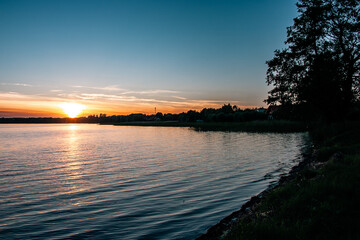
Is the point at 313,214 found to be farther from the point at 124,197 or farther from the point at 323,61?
the point at 323,61

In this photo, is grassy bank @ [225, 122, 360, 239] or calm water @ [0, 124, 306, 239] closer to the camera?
grassy bank @ [225, 122, 360, 239]

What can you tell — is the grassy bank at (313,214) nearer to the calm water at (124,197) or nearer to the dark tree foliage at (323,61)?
the calm water at (124,197)

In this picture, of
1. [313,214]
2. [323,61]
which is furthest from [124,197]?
[323,61]

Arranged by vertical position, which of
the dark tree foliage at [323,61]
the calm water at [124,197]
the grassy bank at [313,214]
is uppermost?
the dark tree foliage at [323,61]

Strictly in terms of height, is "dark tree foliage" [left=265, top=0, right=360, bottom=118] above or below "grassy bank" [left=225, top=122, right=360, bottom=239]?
above

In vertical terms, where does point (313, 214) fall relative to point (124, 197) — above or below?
above

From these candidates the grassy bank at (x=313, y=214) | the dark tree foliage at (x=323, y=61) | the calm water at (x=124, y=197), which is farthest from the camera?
the dark tree foliage at (x=323, y=61)

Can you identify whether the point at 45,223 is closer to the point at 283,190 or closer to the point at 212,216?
the point at 212,216

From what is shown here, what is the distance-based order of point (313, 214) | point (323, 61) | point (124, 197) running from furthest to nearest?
point (323, 61) < point (124, 197) < point (313, 214)

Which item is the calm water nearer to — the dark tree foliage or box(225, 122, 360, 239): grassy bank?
box(225, 122, 360, 239): grassy bank

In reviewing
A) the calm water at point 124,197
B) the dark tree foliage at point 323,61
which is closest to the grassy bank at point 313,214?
the calm water at point 124,197

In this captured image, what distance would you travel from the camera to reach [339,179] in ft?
29.9

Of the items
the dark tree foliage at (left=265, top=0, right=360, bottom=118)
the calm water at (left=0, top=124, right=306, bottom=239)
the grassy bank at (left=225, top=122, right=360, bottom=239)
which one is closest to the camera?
the grassy bank at (left=225, top=122, right=360, bottom=239)

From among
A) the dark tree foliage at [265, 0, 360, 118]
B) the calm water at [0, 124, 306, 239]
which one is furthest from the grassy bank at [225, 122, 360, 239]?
the dark tree foliage at [265, 0, 360, 118]
